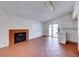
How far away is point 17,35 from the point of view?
6750mm

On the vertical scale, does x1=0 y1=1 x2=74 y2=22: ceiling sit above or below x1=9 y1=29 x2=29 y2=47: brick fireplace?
above

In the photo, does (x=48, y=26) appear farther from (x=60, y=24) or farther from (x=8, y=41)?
(x=8, y=41)

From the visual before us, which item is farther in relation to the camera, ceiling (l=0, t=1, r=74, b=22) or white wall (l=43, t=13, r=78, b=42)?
white wall (l=43, t=13, r=78, b=42)

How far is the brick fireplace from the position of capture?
5811 millimetres

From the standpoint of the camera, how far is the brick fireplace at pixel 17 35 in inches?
229

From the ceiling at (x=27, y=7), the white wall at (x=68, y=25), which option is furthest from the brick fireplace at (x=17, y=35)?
the white wall at (x=68, y=25)

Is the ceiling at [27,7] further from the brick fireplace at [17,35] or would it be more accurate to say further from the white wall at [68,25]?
the brick fireplace at [17,35]

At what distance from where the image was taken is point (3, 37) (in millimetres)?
5199

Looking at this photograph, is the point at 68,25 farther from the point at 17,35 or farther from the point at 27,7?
the point at 27,7

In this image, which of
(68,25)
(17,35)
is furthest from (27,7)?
(68,25)

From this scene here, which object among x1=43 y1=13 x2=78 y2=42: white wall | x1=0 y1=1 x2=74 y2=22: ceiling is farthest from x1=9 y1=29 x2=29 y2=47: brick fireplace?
x1=43 y1=13 x2=78 y2=42: white wall

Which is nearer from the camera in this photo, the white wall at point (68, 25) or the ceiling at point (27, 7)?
the ceiling at point (27, 7)

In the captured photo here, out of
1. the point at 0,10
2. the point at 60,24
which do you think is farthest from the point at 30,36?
the point at 0,10

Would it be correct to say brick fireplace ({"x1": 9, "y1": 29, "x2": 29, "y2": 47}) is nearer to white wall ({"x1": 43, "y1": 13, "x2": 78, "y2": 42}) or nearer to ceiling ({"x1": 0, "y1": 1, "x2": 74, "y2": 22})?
ceiling ({"x1": 0, "y1": 1, "x2": 74, "y2": 22})
